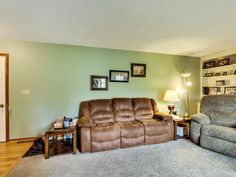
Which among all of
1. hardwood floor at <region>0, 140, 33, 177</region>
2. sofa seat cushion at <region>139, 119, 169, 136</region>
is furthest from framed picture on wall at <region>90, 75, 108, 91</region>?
hardwood floor at <region>0, 140, 33, 177</region>

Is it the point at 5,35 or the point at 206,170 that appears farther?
the point at 5,35

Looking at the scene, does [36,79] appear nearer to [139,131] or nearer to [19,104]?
[19,104]

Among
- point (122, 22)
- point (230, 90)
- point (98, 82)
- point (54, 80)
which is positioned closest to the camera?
point (122, 22)

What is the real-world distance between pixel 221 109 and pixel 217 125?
0.37m

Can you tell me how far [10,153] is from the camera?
2.65m

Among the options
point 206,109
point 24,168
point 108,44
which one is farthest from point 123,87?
point 24,168

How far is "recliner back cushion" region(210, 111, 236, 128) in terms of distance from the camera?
2.83 m

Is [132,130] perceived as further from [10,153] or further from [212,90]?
[212,90]

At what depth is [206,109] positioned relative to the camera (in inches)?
131

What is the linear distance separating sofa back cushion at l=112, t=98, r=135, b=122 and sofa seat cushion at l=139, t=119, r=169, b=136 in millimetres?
503

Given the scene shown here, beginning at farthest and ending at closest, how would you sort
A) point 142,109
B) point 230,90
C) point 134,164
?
point 230,90, point 142,109, point 134,164

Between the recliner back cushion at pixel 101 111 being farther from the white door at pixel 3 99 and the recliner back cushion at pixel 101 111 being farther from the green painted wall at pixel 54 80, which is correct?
the white door at pixel 3 99

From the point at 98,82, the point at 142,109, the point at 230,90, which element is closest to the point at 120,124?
the point at 142,109

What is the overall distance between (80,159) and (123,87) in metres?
2.19
